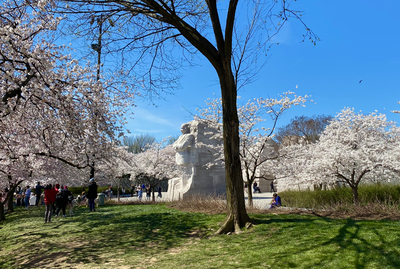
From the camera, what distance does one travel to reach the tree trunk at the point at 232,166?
7.05 metres

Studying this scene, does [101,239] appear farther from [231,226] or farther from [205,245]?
[231,226]

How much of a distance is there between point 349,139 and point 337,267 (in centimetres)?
1356

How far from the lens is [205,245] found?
6328 millimetres

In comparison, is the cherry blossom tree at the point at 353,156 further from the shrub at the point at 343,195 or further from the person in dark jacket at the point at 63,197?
the person in dark jacket at the point at 63,197

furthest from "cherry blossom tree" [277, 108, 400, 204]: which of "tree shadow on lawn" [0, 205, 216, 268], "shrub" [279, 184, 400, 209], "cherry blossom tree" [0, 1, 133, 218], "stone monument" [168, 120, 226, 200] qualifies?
"cherry blossom tree" [0, 1, 133, 218]

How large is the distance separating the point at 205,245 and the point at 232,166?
198 cm

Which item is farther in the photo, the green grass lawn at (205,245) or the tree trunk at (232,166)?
the tree trunk at (232,166)

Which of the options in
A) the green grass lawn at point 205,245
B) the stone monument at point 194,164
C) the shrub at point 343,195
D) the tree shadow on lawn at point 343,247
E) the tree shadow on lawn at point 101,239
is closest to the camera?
the tree shadow on lawn at point 343,247

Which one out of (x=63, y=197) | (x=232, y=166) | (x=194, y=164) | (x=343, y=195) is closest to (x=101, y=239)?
(x=232, y=166)

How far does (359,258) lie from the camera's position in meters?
4.17

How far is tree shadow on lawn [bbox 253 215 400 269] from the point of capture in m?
4.11

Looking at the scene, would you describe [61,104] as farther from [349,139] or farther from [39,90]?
[349,139]

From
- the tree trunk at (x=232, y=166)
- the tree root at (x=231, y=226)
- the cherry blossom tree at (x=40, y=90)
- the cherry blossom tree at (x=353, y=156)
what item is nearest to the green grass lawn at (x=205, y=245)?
the tree root at (x=231, y=226)

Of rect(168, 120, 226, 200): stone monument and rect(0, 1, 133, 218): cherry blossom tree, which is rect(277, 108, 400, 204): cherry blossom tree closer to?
rect(168, 120, 226, 200): stone monument
